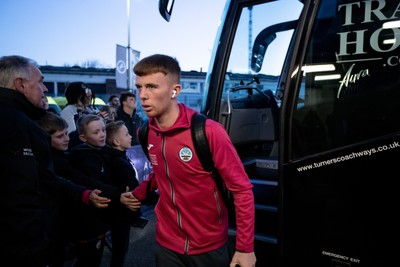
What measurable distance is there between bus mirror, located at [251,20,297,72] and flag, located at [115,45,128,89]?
8211 millimetres

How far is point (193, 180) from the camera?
171 centimetres

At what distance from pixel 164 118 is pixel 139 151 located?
3739 millimetres

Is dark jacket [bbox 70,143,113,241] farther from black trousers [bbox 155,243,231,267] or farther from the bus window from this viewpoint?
the bus window

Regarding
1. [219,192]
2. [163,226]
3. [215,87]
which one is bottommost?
[163,226]

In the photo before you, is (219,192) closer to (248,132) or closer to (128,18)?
(248,132)

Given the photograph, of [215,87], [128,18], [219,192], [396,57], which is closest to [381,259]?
[219,192]

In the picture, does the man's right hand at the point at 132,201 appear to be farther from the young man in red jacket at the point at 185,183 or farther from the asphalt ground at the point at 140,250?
the asphalt ground at the point at 140,250

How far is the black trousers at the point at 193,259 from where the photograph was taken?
1771 millimetres

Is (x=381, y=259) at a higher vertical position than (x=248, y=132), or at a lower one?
lower

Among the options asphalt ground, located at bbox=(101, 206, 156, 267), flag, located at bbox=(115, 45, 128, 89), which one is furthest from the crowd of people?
flag, located at bbox=(115, 45, 128, 89)

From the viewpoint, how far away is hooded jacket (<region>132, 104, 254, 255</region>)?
1618 mm

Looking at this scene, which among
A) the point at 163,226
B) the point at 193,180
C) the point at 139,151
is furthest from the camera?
the point at 139,151

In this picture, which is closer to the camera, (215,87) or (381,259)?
(381,259)

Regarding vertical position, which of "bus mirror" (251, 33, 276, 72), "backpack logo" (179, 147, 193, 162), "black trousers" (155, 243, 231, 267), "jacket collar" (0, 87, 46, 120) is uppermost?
"bus mirror" (251, 33, 276, 72)
